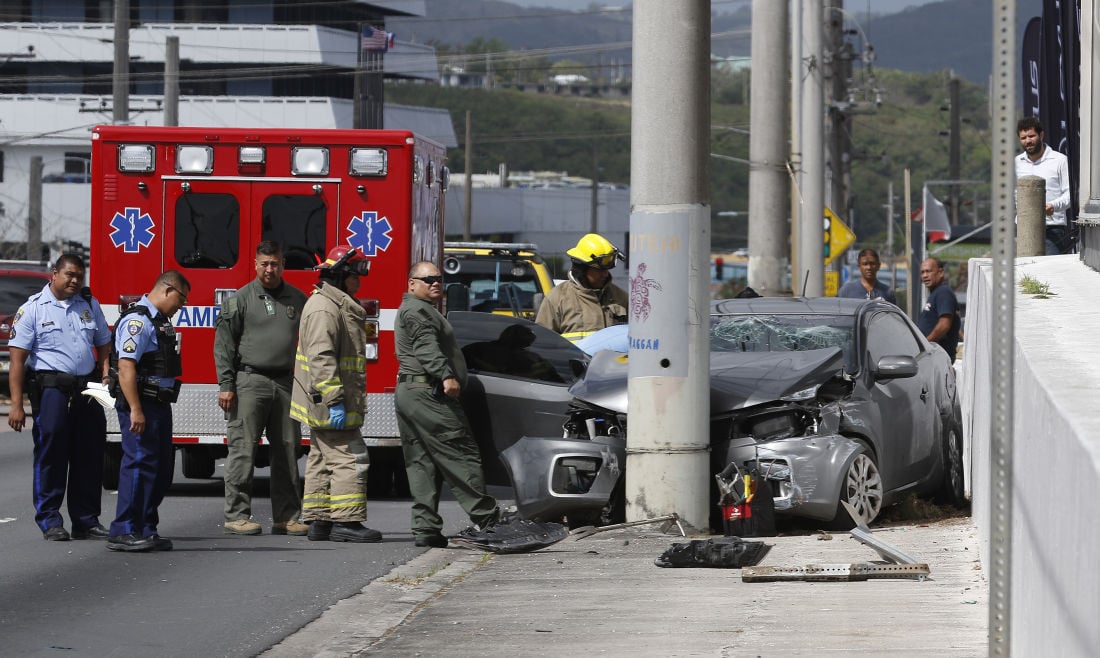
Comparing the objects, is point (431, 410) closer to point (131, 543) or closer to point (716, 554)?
point (131, 543)

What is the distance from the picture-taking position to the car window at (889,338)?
1078 centimetres

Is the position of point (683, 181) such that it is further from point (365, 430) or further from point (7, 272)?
point (7, 272)

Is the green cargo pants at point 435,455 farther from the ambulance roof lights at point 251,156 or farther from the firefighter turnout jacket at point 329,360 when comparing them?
the ambulance roof lights at point 251,156

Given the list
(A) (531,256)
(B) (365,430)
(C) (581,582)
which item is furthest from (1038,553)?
(A) (531,256)

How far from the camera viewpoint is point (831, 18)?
34.4 metres

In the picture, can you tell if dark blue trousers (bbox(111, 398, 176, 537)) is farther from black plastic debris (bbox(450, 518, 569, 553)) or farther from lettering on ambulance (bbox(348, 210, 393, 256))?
lettering on ambulance (bbox(348, 210, 393, 256))

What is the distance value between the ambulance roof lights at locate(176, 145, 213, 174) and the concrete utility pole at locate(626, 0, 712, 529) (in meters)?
4.15

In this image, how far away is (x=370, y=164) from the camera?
12836 millimetres

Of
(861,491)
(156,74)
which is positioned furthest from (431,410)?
(156,74)

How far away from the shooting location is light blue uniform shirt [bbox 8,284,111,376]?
10453 millimetres

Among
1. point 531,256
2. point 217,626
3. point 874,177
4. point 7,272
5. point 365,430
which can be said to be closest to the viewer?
point 217,626

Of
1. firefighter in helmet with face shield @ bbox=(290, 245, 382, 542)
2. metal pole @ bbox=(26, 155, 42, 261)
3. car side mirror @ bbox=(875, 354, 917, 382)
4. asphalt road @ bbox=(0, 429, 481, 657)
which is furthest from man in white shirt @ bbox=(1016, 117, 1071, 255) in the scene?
metal pole @ bbox=(26, 155, 42, 261)

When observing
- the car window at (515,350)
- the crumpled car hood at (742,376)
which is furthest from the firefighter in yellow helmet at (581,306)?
the crumpled car hood at (742,376)

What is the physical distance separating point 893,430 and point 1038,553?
236 inches
